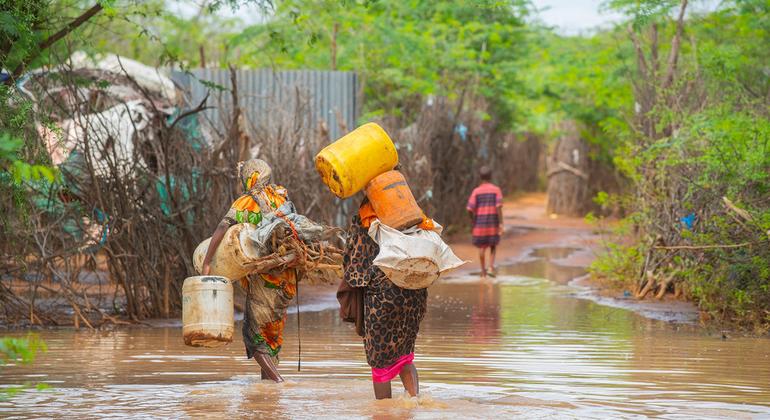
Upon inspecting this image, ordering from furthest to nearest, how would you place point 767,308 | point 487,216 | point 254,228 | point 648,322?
point 487,216 → point 648,322 → point 767,308 → point 254,228

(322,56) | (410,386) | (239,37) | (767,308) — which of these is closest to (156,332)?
(410,386)

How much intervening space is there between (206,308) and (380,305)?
126 centimetres

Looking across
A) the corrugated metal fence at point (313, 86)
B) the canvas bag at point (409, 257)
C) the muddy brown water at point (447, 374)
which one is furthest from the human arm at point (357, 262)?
the corrugated metal fence at point (313, 86)

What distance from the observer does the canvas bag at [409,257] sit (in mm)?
5973

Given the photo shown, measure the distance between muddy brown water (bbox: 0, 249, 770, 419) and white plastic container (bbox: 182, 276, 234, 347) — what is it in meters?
0.38

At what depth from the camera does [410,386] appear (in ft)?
21.2

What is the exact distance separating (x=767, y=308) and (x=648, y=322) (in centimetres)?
133

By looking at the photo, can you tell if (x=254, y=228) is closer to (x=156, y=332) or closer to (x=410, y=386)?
(x=410, y=386)

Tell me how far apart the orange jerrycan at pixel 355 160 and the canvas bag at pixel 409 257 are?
247 millimetres

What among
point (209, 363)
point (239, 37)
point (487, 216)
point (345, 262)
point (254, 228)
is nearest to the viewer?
point (345, 262)

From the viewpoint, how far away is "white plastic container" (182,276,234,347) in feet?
22.7

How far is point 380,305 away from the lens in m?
6.21

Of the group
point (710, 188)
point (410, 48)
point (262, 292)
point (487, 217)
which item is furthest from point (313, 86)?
point (262, 292)

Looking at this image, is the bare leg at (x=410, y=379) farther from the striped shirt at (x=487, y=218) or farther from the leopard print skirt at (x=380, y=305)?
the striped shirt at (x=487, y=218)
